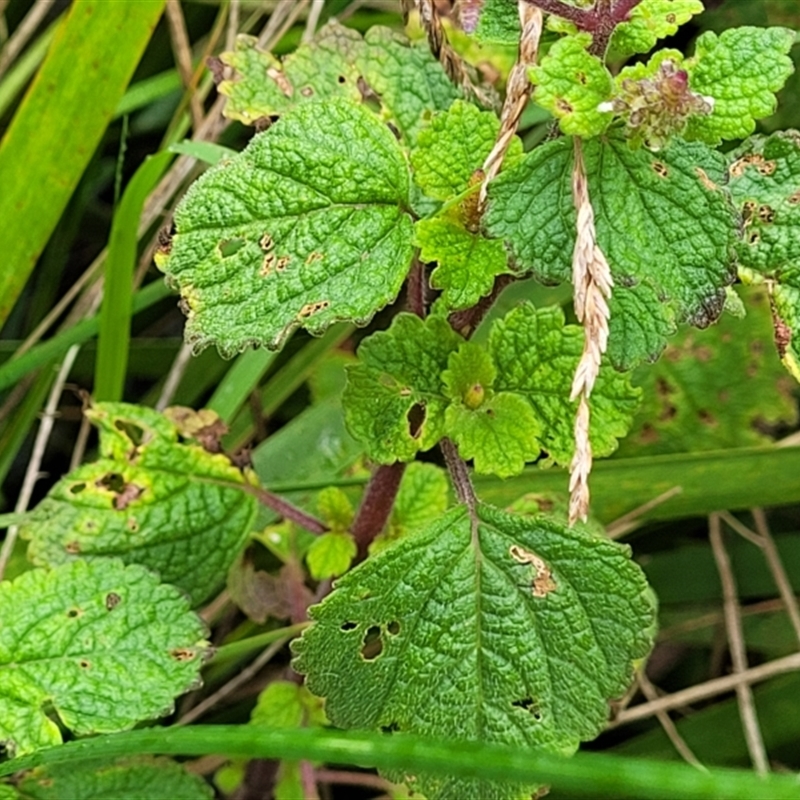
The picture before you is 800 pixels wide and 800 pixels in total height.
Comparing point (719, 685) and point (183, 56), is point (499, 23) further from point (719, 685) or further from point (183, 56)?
point (719, 685)

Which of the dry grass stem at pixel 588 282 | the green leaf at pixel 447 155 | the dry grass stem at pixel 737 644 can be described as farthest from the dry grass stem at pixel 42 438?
the dry grass stem at pixel 737 644

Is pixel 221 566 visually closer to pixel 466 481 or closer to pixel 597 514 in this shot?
pixel 466 481

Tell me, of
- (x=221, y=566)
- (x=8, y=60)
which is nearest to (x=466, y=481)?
(x=221, y=566)

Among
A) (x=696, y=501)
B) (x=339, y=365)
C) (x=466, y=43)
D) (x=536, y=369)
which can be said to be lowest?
(x=696, y=501)

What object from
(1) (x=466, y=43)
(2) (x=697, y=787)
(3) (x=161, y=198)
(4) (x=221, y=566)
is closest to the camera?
(2) (x=697, y=787)

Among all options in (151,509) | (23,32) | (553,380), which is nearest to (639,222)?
(553,380)
